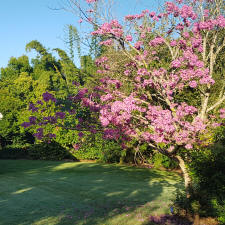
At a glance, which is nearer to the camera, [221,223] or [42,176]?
[221,223]

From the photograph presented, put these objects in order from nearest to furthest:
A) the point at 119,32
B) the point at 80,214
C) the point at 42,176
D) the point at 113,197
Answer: the point at 119,32 < the point at 80,214 < the point at 113,197 < the point at 42,176

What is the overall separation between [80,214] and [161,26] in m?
5.98

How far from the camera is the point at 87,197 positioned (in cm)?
1009

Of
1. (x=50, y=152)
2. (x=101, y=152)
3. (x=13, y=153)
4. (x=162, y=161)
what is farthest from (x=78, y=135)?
(x=13, y=153)

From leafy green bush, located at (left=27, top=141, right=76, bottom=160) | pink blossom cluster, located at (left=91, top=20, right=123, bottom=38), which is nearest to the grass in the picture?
pink blossom cluster, located at (left=91, top=20, right=123, bottom=38)

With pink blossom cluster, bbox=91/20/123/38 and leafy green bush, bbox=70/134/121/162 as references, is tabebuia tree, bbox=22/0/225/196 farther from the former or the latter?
leafy green bush, bbox=70/134/121/162

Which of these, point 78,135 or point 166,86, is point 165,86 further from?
point 78,135

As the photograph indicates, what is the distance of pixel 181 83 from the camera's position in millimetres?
7551

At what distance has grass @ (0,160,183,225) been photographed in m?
7.70

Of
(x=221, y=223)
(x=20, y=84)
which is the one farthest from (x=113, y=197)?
(x=20, y=84)

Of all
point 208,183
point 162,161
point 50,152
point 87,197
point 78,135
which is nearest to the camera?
point 208,183

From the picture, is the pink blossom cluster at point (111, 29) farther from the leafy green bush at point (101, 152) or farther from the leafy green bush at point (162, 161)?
the leafy green bush at point (101, 152)

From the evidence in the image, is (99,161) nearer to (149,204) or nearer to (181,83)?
(149,204)

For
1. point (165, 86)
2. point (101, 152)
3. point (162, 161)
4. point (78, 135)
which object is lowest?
point (162, 161)
